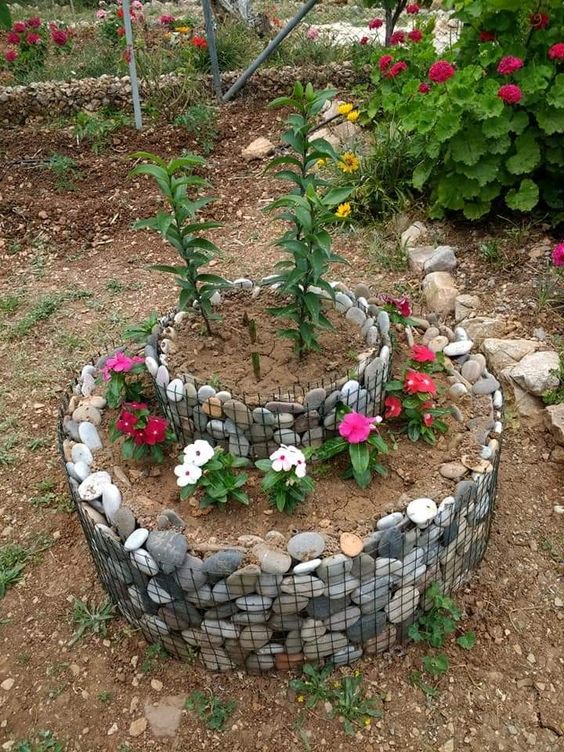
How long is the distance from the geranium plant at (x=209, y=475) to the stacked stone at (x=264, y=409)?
14 cm

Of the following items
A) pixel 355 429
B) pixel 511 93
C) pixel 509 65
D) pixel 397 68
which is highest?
pixel 509 65

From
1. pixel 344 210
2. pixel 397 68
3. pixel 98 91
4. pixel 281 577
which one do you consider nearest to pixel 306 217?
pixel 281 577

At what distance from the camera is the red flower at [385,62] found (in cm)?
447

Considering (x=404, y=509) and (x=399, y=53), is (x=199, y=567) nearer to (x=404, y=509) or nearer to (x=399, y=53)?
(x=404, y=509)

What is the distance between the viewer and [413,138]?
4156 millimetres

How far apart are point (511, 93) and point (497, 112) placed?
12cm

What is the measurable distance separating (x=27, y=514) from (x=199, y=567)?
3.91ft

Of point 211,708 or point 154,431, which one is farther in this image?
point 154,431

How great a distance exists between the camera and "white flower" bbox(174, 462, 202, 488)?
222 cm

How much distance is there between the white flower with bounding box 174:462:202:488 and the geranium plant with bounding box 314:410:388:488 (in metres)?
0.45

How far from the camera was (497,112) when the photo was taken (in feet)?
11.3

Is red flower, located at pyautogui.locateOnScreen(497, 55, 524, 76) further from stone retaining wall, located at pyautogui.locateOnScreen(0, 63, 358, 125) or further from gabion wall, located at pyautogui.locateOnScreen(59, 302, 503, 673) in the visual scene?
stone retaining wall, located at pyautogui.locateOnScreen(0, 63, 358, 125)

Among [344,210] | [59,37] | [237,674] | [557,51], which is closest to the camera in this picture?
[237,674]

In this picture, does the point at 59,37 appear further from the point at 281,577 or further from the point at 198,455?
the point at 281,577
